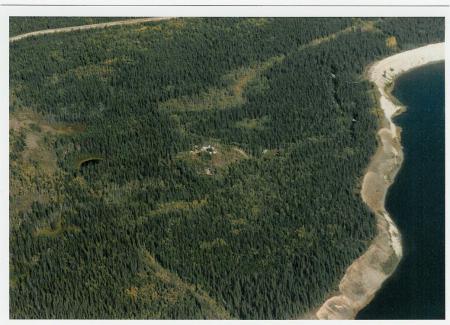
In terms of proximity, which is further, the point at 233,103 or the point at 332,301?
the point at 233,103

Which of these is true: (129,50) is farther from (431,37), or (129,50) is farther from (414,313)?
(414,313)

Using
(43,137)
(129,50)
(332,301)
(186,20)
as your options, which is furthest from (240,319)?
(186,20)

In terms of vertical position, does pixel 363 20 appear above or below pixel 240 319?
above

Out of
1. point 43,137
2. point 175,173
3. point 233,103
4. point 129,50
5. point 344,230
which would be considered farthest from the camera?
point 129,50

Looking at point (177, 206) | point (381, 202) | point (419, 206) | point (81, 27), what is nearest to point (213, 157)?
point (177, 206)

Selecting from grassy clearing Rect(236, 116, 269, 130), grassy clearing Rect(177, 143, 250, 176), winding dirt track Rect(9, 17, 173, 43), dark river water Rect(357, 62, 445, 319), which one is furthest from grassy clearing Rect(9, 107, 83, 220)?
dark river water Rect(357, 62, 445, 319)

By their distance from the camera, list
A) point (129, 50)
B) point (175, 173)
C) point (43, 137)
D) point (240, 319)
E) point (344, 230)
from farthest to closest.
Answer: point (129, 50) → point (43, 137) → point (175, 173) → point (344, 230) → point (240, 319)

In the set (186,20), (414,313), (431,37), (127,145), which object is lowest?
(414,313)
